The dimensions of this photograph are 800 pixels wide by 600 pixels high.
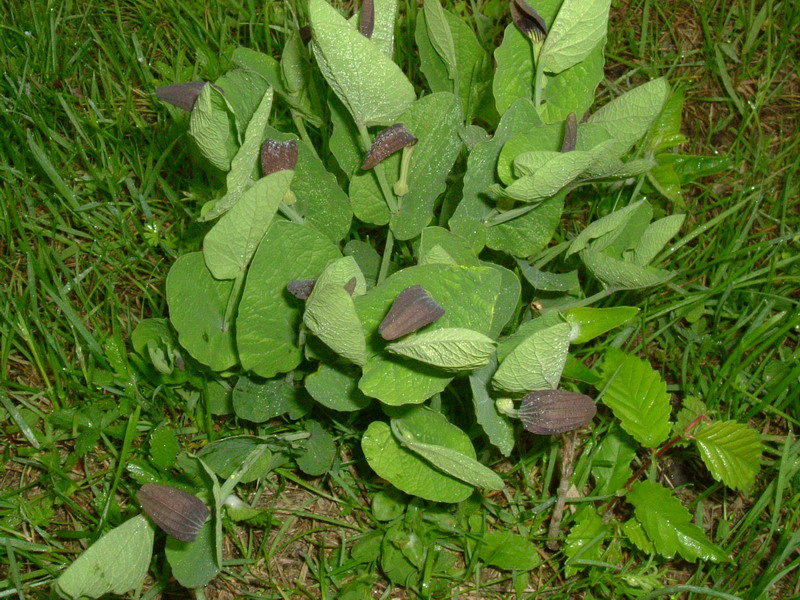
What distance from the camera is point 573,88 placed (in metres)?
1.10

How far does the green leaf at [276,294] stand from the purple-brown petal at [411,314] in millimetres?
223

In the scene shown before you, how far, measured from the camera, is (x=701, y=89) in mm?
1801

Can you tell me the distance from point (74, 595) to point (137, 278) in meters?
0.74

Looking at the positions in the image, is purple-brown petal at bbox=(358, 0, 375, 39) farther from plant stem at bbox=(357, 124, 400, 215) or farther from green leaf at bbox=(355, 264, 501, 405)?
green leaf at bbox=(355, 264, 501, 405)

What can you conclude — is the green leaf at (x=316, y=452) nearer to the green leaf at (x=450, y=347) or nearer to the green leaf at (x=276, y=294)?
the green leaf at (x=276, y=294)

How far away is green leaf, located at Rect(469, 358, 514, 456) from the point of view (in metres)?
0.97

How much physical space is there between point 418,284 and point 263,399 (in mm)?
378

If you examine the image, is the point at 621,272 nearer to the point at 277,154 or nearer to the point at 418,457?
the point at 418,457

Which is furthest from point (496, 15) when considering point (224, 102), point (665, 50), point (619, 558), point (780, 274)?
point (619, 558)

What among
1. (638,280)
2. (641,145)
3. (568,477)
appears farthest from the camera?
(641,145)

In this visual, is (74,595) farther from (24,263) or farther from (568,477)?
(24,263)

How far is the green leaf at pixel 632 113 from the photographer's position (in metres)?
0.98

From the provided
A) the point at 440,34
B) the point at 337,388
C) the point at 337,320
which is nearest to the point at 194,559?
the point at 337,388

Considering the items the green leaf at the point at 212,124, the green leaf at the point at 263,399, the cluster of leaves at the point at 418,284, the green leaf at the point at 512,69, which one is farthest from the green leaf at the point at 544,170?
the green leaf at the point at 263,399
